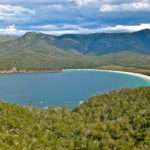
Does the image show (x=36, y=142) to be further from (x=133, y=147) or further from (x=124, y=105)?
(x=124, y=105)

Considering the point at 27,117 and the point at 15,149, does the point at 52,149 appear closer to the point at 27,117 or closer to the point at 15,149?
the point at 15,149

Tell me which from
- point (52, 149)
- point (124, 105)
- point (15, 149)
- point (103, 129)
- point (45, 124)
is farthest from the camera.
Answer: point (124, 105)

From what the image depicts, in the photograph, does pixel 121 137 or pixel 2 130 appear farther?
pixel 121 137

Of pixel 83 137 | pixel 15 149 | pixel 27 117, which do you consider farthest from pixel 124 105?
pixel 15 149

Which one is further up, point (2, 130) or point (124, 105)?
point (2, 130)

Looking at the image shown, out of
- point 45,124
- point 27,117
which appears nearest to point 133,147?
point 45,124

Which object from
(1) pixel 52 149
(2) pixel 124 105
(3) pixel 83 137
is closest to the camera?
(1) pixel 52 149

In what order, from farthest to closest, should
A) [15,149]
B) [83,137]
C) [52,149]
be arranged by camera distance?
[83,137] < [52,149] < [15,149]

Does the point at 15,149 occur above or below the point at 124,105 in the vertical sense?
above

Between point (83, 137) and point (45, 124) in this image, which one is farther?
point (45, 124)
